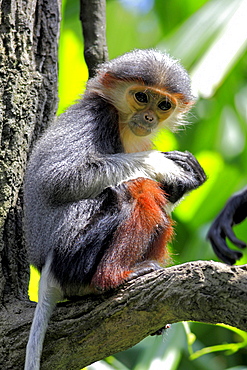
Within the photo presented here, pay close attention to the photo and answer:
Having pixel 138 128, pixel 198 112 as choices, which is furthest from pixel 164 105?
pixel 198 112

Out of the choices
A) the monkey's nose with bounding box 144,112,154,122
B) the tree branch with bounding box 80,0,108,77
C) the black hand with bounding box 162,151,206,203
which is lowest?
the black hand with bounding box 162,151,206,203

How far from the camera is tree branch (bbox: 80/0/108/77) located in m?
5.42

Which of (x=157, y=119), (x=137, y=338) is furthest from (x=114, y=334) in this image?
(x=157, y=119)

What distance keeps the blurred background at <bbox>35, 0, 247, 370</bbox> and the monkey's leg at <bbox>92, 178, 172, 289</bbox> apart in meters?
0.84

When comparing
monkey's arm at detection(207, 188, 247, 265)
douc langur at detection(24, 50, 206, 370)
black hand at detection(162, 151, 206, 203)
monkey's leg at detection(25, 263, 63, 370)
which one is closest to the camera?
monkey's leg at detection(25, 263, 63, 370)

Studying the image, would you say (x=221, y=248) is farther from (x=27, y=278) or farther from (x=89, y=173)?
(x=27, y=278)

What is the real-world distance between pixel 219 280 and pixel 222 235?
145 cm

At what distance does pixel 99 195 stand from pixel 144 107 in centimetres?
113

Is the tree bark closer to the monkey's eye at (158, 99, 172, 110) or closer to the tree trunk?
the tree trunk

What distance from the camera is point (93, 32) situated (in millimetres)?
5434

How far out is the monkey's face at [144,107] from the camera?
484 centimetres

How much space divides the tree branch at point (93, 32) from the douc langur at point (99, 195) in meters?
0.64

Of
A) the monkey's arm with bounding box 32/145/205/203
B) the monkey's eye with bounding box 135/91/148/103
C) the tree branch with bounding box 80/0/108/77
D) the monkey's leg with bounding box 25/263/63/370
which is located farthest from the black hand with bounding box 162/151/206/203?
the tree branch with bounding box 80/0/108/77

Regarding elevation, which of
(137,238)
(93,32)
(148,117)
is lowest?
(137,238)
